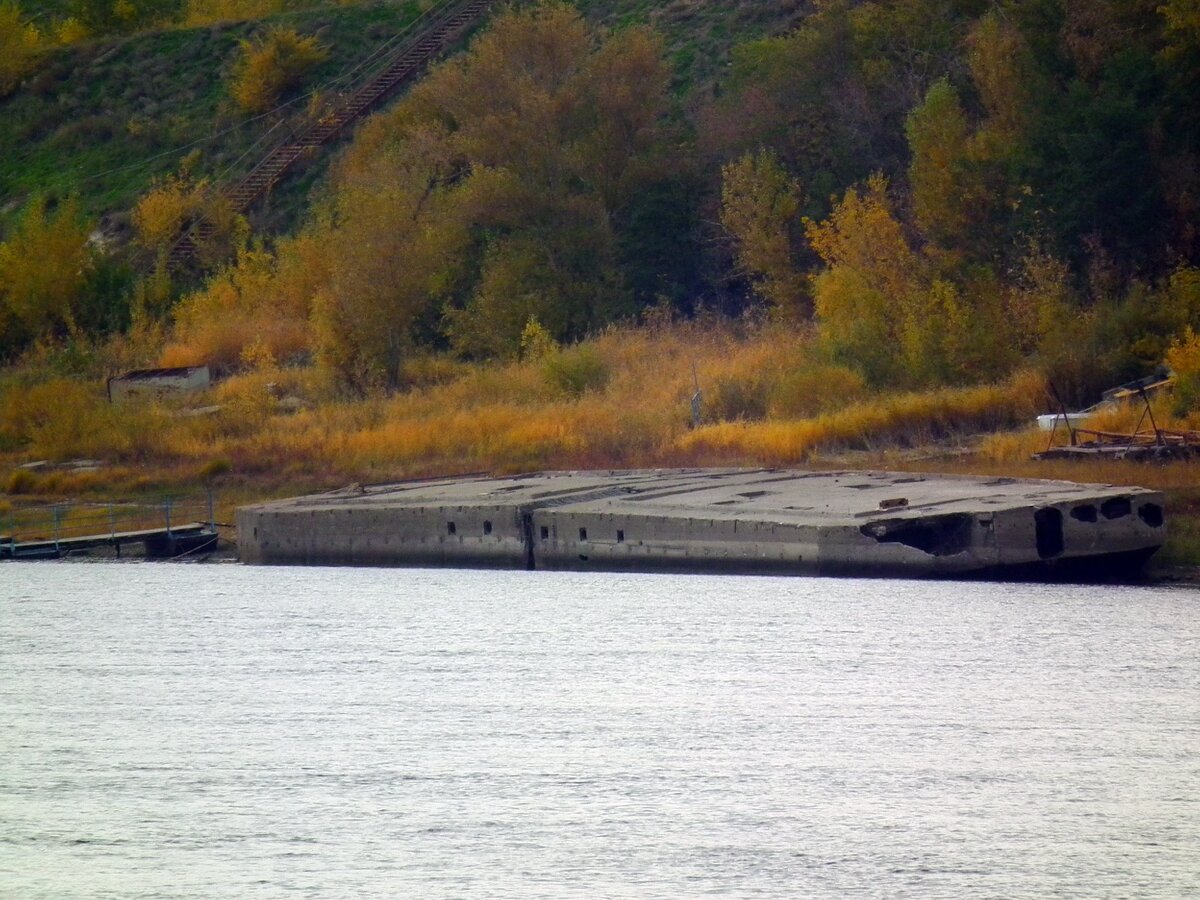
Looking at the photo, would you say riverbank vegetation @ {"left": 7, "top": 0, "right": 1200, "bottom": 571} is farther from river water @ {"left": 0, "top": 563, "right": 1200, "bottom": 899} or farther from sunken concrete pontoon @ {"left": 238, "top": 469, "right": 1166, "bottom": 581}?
river water @ {"left": 0, "top": 563, "right": 1200, "bottom": 899}

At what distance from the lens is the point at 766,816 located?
18.5 m

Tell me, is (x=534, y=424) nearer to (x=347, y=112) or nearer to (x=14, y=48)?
(x=347, y=112)

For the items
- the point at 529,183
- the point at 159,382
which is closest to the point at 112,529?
the point at 159,382

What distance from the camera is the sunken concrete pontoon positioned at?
27.9 m

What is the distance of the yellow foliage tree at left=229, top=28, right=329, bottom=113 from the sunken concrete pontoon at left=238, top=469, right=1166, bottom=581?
135 feet

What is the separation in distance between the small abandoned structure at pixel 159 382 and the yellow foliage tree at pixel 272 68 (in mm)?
23582

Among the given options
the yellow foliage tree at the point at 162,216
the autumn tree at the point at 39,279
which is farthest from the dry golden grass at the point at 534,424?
the yellow foliage tree at the point at 162,216

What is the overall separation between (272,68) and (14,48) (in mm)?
15564

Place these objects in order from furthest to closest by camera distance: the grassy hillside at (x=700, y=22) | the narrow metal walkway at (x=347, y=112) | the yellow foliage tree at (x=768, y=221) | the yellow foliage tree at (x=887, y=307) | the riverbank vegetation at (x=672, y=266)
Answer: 1. the narrow metal walkway at (x=347, y=112)
2. the grassy hillside at (x=700, y=22)
3. the yellow foliage tree at (x=768, y=221)
4. the yellow foliage tree at (x=887, y=307)
5. the riverbank vegetation at (x=672, y=266)

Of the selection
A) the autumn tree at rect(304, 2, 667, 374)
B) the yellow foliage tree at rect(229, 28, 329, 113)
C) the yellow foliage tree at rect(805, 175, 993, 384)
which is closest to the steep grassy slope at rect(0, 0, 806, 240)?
the yellow foliage tree at rect(229, 28, 329, 113)

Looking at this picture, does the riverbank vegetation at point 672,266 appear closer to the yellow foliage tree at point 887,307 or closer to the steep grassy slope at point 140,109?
the yellow foliage tree at point 887,307

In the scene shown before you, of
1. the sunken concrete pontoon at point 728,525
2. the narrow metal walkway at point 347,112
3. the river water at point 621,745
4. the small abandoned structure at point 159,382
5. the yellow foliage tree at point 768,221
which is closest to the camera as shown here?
the river water at point 621,745

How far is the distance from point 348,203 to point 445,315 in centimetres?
495

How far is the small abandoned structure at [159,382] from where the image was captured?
55.4 metres
